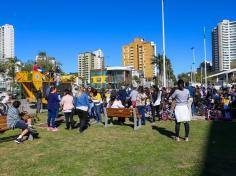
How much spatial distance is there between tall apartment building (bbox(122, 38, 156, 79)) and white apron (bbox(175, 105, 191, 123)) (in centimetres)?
11309

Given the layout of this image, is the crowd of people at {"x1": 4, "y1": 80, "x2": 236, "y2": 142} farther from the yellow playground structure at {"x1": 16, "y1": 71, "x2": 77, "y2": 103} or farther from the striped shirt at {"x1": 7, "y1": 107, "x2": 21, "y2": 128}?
the yellow playground structure at {"x1": 16, "y1": 71, "x2": 77, "y2": 103}

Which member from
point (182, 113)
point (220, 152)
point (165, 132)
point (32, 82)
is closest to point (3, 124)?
point (182, 113)

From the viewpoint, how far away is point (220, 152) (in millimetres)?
9086

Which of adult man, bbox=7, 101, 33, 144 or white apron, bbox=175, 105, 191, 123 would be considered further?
adult man, bbox=7, 101, 33, 144

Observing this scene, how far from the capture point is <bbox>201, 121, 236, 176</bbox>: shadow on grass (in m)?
7.34

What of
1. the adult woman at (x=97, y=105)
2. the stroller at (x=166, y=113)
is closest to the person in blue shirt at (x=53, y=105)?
the adult woman at (x=97, y=105)

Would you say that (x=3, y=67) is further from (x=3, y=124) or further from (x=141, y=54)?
(x=141, y=54)

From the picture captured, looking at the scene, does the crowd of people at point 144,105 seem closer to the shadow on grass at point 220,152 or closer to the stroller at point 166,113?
the stroller at point 166,113

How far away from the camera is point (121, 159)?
8391 millimetres

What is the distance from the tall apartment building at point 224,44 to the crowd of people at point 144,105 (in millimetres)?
77184

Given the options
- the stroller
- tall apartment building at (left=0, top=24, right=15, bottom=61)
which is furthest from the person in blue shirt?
tall apartment building at (left=0, top=24, right=15, bottom=61)

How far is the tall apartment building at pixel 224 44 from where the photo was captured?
9219cm

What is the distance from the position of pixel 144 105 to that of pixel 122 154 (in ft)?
20.9

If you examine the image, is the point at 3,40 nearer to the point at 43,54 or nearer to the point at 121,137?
the point at 43,54
